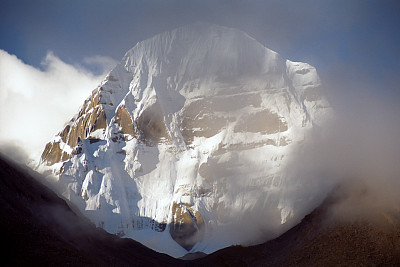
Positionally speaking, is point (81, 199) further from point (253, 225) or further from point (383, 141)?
point (383, 141)

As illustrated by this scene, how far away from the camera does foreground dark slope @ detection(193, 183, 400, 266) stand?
7450cm

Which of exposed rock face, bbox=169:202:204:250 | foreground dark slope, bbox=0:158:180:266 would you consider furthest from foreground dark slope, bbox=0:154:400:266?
exposed rock face, bbox=169:202:204:250

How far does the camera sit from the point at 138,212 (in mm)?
189125

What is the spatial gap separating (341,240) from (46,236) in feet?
167

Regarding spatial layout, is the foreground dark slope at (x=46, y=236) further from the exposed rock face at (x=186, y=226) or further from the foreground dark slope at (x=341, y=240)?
the exposed rock face at (x=186, y=226)

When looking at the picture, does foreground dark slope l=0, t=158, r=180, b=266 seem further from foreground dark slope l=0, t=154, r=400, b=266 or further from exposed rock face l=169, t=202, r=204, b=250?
exposed rock face l=169, t=202, r=204, b=250

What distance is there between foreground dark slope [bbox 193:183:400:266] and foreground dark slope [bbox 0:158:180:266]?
21100mm

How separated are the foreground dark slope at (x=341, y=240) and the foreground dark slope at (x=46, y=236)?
2110 cm

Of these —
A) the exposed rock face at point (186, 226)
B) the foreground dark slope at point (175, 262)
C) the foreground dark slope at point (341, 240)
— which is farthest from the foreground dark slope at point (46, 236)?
the exposed rock face at point (186, 226)

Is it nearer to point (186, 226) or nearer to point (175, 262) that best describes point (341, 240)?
point (175, 262)

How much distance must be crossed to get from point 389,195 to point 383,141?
120ft

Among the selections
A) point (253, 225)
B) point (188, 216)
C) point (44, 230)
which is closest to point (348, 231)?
point (44, 230)

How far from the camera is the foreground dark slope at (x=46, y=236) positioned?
5372 cm

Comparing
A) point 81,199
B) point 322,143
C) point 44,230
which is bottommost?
point 44,230
